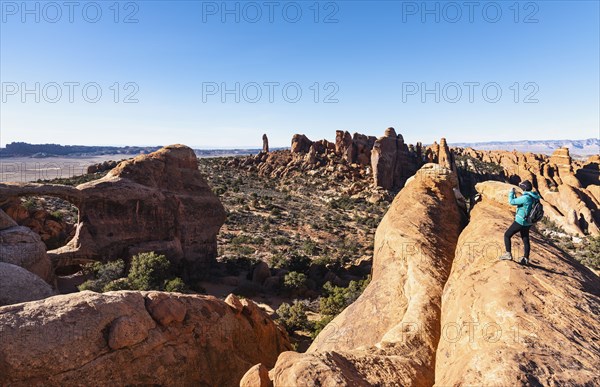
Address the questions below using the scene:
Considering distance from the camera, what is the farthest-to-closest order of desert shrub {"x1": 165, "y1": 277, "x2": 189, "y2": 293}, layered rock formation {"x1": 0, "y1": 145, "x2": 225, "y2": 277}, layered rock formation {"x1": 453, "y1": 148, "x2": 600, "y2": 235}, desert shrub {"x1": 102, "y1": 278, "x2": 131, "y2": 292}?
layered rock formation {"x1": 453, "y1": 148, "x2": 600, "y2": 235}, layered rock formation {"x1": 0, "y1": 145, "x2": 225, "y2": 277}, desert shrub {"x1": 165, "y1": 277, "x2": 189, "y2": 293}, desert shrub {"x1": 102, "y1": 278, "x2": 131, "y2": 292}

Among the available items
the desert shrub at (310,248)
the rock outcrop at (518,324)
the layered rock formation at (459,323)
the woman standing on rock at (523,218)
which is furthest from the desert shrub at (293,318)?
the desert shrub at (310,248)

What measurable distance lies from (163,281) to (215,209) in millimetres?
6157

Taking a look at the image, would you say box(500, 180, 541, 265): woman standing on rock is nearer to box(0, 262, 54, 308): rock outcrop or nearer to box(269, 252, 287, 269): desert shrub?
box(0, 262, 54, 308): rock outcrop

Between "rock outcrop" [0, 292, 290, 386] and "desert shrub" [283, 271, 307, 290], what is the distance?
9.98m

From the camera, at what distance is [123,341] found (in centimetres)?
635

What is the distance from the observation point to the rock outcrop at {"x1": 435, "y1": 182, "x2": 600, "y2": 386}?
404 cm

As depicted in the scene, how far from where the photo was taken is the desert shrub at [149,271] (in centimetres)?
1504

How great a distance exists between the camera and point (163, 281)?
53.8 feet

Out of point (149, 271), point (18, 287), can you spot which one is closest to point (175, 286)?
point (149, 271)

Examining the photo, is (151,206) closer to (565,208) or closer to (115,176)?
(115,176)

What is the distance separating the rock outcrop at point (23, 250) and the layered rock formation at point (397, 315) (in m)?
12.2

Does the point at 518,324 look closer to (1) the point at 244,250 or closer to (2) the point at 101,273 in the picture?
(2) the point at 101,273

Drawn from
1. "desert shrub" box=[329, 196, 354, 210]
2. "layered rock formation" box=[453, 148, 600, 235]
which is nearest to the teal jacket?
"desert shrub" box=[329, 196, 354, 210]

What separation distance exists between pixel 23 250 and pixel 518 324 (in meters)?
16.5
